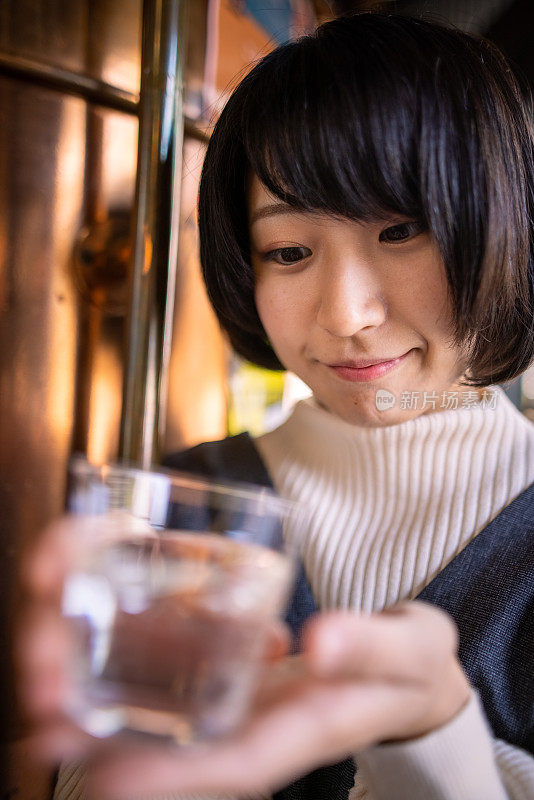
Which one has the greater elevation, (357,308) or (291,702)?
(357,308)

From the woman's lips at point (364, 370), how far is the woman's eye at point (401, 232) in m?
0.11

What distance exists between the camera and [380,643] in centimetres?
32

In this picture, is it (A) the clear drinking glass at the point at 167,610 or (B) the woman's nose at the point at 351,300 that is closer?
(A) the clear drinking glass at the point at 167,610

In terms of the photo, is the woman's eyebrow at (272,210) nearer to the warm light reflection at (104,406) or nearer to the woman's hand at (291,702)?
the warm light reflection at (104,406)

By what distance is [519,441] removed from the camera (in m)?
0.75

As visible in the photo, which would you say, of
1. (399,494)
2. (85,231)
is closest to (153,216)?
(85,231)

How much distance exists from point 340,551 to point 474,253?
358 millimetres

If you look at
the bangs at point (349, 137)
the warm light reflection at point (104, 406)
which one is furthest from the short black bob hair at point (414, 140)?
the warm light reflection at point (104, 406)

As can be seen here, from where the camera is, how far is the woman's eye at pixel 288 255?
2.24 feet

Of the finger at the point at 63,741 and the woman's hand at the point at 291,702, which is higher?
the woman's hand at the point at 291,702

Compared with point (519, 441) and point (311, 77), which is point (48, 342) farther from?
point (519, 441)

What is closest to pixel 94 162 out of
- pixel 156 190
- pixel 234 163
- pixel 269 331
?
pixel 156 190

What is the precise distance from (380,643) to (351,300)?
354mm

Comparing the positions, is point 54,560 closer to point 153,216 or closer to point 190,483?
point 190,483
